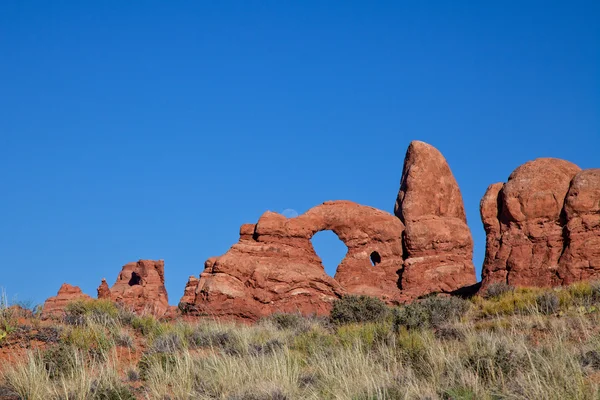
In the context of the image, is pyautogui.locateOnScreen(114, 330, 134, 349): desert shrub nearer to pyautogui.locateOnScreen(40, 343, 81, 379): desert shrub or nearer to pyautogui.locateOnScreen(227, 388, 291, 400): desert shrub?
pyautogui.locateOnScreen(40, 343, 81, 379): desert shrub

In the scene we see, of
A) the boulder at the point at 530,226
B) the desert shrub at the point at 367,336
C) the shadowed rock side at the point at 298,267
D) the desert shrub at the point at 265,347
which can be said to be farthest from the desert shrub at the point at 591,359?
the shadowed rock side at the point at 298,267

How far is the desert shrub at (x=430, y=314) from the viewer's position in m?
15.1

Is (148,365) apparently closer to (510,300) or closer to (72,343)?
(72,343)

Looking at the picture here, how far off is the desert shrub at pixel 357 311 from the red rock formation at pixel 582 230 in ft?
31.7

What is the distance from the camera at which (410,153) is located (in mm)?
38375

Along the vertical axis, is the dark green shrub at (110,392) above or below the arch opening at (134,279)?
below

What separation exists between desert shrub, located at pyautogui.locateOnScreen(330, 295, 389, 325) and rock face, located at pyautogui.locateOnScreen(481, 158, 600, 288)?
8946 millimetres

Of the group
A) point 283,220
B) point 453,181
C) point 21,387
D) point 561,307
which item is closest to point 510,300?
point 561,307

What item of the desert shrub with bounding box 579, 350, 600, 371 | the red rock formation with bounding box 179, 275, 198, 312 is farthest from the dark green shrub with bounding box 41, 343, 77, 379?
the red rock formation with bounding box 179, 275, 198, 312

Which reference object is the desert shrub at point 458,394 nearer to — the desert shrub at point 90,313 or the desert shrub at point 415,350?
the desert shrub at point 415,350

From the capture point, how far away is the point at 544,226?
98.7 ft

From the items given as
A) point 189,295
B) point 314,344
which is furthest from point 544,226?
point 314,344

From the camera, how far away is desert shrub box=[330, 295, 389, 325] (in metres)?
21.2

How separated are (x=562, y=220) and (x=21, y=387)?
2544cm
